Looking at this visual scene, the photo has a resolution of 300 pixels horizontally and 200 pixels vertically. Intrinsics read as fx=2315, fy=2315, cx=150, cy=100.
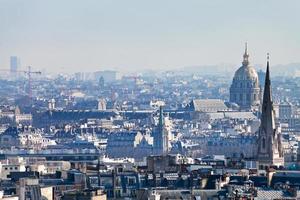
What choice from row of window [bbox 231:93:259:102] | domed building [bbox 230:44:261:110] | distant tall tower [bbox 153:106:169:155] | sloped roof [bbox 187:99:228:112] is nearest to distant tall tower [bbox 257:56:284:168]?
distant tall tower [bbox 153:106:169:155]

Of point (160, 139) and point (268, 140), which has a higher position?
point (268, 140)

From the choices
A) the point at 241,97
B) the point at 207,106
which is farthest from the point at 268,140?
the point at 207,106

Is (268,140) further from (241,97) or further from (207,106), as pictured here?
(207,106)

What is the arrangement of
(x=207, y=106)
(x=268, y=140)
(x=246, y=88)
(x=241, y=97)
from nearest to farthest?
1. (x=268, y=140)
2. (x=246, y=88)
3. (x=241, y=97)
4. (x=207, y=106)

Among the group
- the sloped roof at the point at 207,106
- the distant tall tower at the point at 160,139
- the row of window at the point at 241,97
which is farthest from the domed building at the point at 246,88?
the distant tall tower at the point at 160,139

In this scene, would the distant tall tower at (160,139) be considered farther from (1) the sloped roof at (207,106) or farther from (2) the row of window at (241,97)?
(1) the sloped roof at (207,106)

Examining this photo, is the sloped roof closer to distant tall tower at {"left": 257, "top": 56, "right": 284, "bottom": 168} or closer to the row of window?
the row of window

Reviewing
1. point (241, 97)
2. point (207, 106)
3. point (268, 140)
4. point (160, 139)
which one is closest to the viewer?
point (268, 140)
